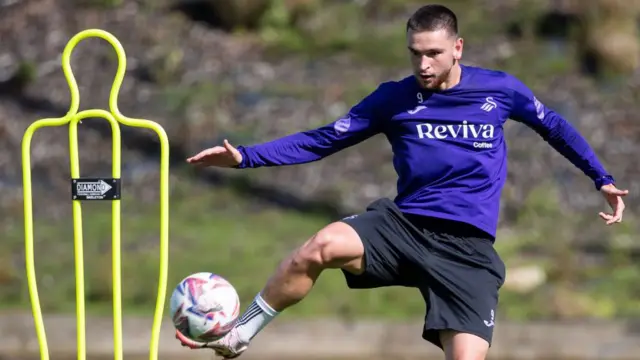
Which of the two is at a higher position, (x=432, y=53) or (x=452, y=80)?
(x=432, y=53)

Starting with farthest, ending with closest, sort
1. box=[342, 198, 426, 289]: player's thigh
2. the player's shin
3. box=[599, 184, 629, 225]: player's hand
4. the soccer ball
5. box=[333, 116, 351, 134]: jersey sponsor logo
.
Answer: box=[599, 184, 629, 225]: player's hand → box=[333, 116, 351, 134]: jersey sponsor logo → box=[342, 198, 426, 289]: player's thigh → the player's shin → the soccer ball

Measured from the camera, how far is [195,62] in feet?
47.0

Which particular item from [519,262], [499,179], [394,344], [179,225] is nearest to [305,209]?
[179,225]

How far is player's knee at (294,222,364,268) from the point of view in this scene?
6.30 meters

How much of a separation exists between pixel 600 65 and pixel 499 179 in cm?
785

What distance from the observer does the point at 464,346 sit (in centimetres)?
648

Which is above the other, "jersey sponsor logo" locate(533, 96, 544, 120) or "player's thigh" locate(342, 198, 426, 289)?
"jersey sponsor logo" locate(533, 96, 544, 120)

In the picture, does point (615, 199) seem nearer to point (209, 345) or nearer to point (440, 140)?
point (440, 140)

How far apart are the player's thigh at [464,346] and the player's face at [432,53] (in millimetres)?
1192

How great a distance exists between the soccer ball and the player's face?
137cm

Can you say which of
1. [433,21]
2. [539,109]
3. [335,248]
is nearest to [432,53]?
[433,21]

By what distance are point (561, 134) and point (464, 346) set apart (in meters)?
1.23

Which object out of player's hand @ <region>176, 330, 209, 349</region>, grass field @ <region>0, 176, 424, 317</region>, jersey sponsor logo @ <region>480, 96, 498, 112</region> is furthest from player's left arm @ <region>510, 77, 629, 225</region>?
grass field @ <region>0, 176, 424, 317</region>

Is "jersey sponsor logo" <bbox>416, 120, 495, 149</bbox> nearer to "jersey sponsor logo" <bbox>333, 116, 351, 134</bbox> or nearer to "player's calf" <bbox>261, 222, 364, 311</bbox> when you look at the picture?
"jersey sponsor logo" <bbox>333, 116, 351, 134</bbox>
